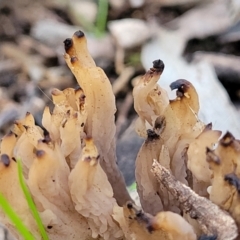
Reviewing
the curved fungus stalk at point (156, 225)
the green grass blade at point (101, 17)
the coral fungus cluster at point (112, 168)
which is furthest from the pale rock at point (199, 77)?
the curved fungus stalk at point (156, 225)

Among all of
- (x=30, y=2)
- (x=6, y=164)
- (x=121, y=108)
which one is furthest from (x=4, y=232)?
(x=30, y=2)

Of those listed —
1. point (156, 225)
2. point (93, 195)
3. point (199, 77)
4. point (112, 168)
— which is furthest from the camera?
point (199, 77)

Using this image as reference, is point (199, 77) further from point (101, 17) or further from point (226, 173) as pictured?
point (226, 173)

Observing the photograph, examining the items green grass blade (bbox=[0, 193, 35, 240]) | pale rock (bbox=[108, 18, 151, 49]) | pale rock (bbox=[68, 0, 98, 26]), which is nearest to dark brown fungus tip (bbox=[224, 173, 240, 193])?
green grass blade (bbox=[0, 193, 35, 240])

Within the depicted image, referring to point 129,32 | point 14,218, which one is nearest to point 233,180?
point 14,218

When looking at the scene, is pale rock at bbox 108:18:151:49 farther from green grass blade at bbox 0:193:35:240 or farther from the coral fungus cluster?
green grass blade at bbox 0:193:35:240

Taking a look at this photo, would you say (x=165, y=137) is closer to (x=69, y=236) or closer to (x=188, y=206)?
(x=188, y=206)
